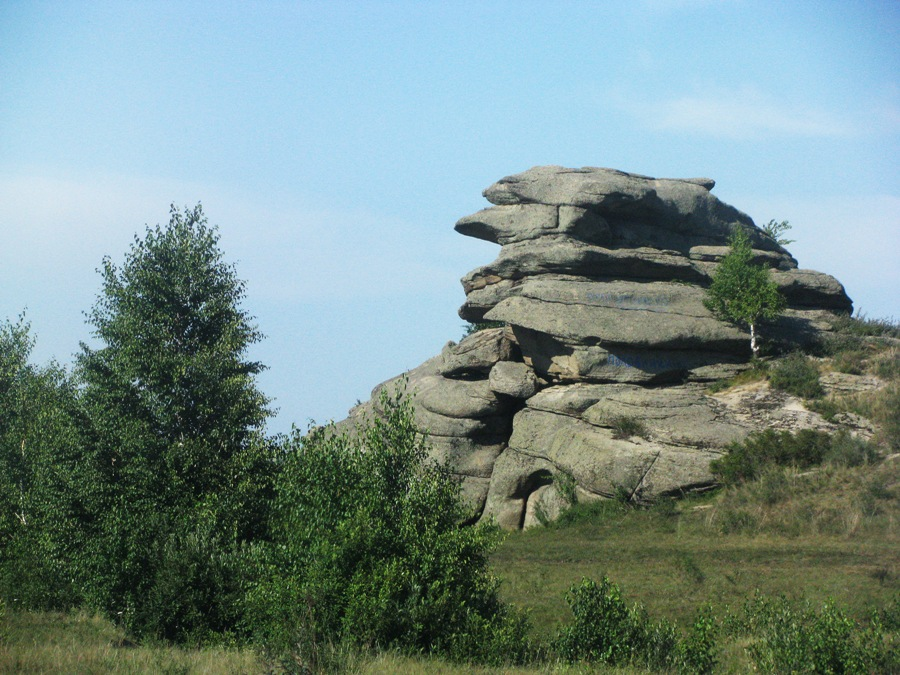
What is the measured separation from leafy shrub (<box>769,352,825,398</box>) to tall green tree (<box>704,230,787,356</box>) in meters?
2.67

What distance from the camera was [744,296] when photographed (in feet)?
150

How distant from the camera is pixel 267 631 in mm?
17875

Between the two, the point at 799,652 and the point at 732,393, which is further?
the point at 732,393

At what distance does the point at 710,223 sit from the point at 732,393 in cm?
1610

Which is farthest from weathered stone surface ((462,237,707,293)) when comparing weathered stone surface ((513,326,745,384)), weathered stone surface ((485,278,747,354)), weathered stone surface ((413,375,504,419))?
weathered stone surface ((413,375,504,419))

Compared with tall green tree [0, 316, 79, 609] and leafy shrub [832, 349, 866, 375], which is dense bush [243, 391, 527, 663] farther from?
leafy shrub [832, 349, 866, 375]

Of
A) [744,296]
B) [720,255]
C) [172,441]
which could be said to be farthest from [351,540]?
[720,255]

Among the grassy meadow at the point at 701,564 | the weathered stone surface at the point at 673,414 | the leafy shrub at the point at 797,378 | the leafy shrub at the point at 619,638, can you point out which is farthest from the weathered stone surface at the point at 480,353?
the leafy shrub at the point at 619,638

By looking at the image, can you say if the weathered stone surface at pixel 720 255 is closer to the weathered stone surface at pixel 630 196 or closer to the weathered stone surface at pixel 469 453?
the weathered stone surface at pixel 630 196

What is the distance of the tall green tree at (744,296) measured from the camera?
4575cm

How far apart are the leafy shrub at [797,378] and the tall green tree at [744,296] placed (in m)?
2.67

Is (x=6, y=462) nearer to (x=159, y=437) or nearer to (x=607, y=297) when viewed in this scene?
(x=159, y=437)

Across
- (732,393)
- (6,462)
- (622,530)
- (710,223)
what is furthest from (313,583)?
(710,223)

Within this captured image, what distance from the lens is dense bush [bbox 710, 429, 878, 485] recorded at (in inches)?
1430
